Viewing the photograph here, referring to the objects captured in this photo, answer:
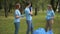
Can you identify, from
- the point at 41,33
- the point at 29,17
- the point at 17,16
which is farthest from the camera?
the point at 29,17

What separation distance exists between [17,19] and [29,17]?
81 cm

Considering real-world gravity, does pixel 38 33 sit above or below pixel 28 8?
below

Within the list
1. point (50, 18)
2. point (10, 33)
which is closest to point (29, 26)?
point (50, 18)

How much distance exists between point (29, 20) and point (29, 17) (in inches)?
6.6

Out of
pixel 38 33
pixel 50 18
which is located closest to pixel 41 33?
pixel 38 33

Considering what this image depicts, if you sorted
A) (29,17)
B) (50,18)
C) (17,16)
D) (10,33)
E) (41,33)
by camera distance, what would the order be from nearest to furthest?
(41,33) < (17,16) < (29,17) < (50,18) < (10,33)

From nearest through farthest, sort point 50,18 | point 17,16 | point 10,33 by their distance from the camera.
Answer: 1. point 17,16
2. point 50,18
3. point 10,33

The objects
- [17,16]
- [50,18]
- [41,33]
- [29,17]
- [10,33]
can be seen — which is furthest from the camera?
[10,33]

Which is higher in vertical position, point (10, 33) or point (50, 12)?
point (50, 12)

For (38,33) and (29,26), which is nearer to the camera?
(38,33)

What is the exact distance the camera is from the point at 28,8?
10.9 metres

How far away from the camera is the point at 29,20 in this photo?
1083cm

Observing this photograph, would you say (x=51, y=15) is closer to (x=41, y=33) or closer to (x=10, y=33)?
(x=10, y=33)

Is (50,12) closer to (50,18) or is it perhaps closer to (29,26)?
(50,18)
